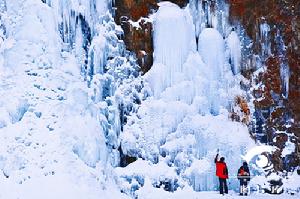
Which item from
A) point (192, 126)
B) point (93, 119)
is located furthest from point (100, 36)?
point (192, 126)

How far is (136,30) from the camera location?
59.9 feet

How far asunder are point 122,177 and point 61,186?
2720 millimetres

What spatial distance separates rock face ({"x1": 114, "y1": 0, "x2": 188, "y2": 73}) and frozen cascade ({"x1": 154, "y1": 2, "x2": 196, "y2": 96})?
10.0 inches

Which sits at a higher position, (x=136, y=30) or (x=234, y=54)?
(x=136, y=30)

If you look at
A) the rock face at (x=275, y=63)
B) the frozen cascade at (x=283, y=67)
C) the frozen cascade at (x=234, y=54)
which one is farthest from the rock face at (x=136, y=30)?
the frozen cascade at (x=283, y=67)

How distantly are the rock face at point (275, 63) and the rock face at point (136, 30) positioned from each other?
2817 millimetres

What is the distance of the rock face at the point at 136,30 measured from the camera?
18.2m

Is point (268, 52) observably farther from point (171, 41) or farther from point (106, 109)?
point (106, 109)

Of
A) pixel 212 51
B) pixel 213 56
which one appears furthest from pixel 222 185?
pixel 212 51

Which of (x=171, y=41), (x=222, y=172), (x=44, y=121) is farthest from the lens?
(x=171, y=41)

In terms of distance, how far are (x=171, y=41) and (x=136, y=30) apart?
1.14 m

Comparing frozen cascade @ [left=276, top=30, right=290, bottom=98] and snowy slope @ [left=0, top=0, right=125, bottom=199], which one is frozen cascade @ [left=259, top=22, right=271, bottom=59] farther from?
snowy slope @ [left=0, top=0, right=125, bottom=199]

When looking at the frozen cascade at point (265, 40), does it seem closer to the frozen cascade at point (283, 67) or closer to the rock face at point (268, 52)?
the rock face at point (268, 52)

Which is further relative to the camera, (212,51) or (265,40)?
(265,40)
